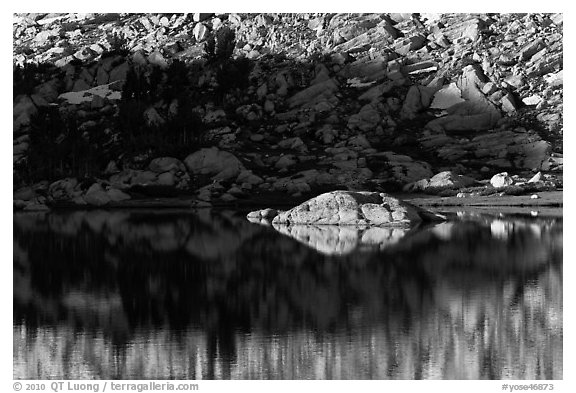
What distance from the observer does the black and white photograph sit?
120ft

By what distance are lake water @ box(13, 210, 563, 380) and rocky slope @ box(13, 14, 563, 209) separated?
186 ft

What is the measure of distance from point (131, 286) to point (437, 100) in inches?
5304

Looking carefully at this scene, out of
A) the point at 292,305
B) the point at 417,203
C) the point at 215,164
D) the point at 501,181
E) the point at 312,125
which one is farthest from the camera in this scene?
the point at 312,125

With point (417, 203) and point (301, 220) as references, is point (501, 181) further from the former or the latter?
point (301, 220)

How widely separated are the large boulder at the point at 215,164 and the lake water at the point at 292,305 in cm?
6036

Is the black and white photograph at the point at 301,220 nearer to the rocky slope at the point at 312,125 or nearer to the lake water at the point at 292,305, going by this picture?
the lake water at the point at 292,305

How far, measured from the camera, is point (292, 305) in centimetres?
4638

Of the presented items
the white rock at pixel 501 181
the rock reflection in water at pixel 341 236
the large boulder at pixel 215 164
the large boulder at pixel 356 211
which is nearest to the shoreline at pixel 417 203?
the white rock at pixel 501 181

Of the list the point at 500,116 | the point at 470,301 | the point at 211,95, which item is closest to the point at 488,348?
the point at 470,301

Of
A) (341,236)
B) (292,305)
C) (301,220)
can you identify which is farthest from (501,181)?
(292,305)

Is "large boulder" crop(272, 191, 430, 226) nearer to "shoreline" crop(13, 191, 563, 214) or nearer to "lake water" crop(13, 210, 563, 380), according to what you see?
"lake water" crop(13, 210, 563, 380)

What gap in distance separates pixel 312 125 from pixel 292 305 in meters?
124

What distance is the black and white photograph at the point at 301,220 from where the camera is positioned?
36.5 meters

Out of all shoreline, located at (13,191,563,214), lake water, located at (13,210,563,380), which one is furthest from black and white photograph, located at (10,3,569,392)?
shoreline, located at (13,191,563,214)
